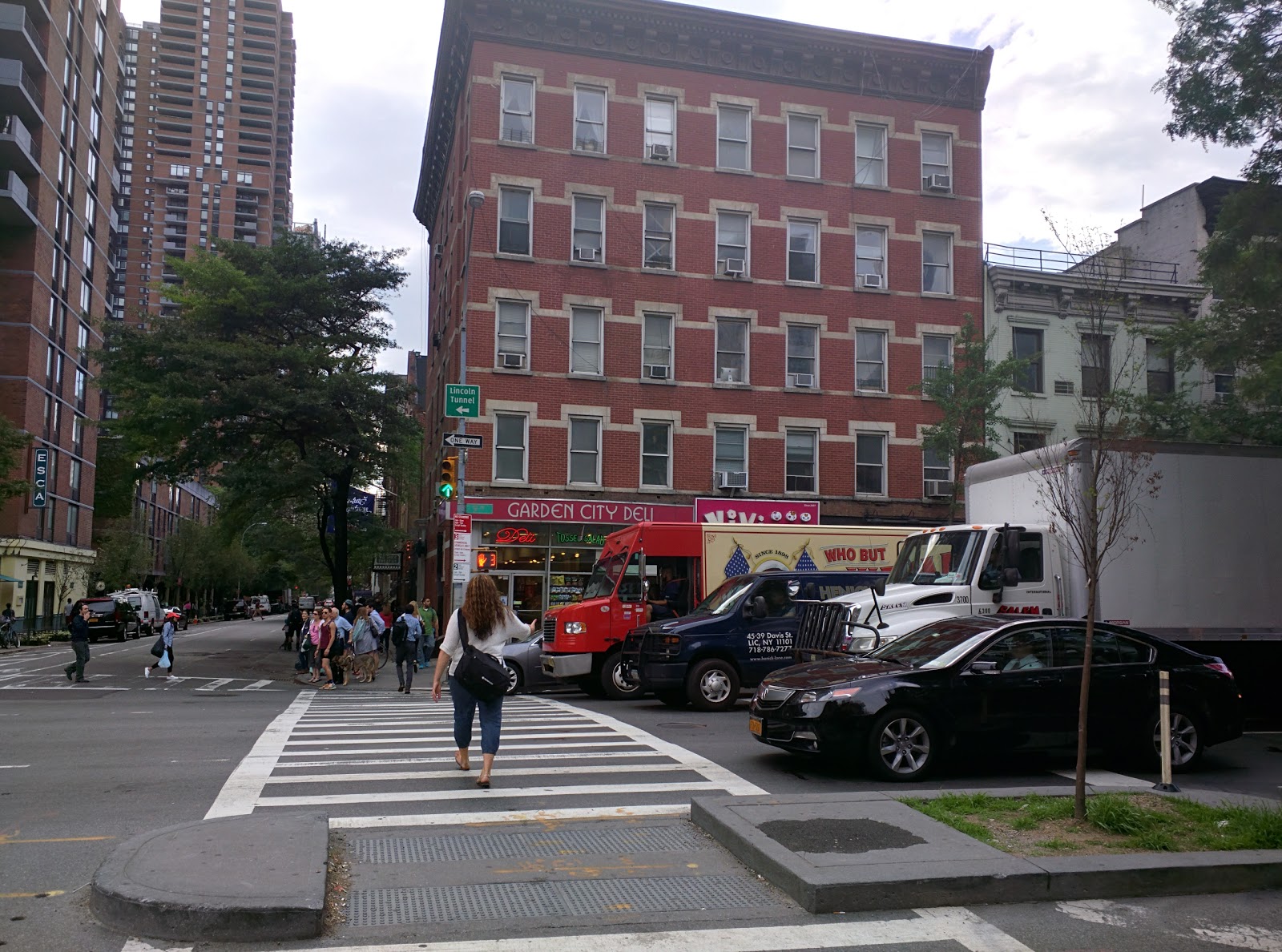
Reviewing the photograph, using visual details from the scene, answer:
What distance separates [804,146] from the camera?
111 feet

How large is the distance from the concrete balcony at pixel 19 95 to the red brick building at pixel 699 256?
26.7m

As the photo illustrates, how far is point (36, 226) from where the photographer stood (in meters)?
53.1

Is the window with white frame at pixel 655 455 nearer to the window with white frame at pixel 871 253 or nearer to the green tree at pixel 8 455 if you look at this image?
the window with white frame at pixel 871 253

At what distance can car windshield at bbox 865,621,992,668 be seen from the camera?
10469 millimetres

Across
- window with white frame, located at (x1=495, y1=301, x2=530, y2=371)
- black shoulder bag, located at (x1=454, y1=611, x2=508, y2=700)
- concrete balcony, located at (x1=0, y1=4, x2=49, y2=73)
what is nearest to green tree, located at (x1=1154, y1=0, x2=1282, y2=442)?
black shoulder bag, located at (x1=454, y1=611, x2=508, y2=700)

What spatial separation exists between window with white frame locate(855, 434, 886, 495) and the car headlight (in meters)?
23.7

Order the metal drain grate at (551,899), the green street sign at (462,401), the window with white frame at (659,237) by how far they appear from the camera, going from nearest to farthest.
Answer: the metal drain grate at (551,899) < the green street sign at (462,401) < the window with white frame at (659,237)

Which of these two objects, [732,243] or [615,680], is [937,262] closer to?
[732,243]

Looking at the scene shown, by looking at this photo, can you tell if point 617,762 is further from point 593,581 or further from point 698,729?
point 593,581

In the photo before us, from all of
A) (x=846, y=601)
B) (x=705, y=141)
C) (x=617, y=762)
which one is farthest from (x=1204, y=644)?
(x=705, y=141)

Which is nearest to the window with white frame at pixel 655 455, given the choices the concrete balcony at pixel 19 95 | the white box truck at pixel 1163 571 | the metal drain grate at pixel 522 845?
the white box truck at pixel 1163 571

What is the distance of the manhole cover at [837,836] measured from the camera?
22.1 feet

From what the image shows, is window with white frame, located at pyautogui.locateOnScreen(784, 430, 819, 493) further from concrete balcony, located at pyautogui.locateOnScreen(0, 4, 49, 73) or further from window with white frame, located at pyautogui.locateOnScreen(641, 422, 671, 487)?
concrete balcony, located at pyautogui.locateOnScreen(0, 4, 49, 73)

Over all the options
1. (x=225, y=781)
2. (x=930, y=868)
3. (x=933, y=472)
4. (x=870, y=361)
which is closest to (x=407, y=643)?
(x=225, y=781)
